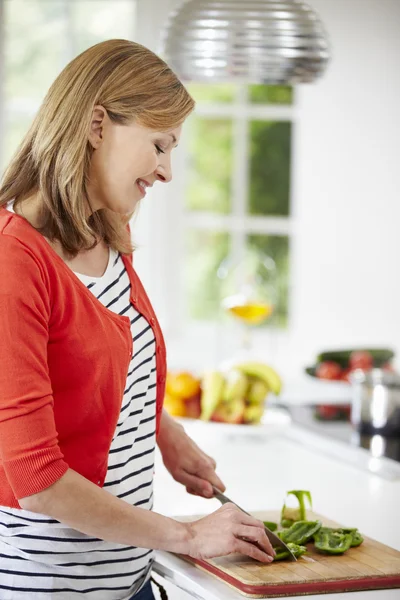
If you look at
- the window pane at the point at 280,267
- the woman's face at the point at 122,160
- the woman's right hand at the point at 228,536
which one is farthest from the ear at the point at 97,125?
the window pane at the point at 280,267

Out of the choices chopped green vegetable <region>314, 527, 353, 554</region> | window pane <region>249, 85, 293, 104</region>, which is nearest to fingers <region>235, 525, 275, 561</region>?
chopped green vegetable <region>314, 527, 353, 554</region>

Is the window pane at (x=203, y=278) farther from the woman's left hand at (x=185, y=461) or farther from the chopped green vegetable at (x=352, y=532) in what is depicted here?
the chopped green vegetable at (x=352, y=532)

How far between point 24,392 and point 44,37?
2.93m

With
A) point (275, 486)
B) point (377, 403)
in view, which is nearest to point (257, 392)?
point (377, 403)

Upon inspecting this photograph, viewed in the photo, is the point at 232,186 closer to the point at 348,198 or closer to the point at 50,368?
the point at 348,198

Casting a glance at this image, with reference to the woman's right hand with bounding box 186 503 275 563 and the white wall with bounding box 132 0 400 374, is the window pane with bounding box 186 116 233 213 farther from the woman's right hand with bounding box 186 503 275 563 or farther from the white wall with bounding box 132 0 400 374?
the woman's right hand with bounding box 186 503 275 563

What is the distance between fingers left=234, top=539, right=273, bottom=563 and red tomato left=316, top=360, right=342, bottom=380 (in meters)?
1.73

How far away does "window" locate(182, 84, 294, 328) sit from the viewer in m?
4.24

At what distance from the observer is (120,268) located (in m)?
1.49

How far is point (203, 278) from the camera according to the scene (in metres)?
6.53

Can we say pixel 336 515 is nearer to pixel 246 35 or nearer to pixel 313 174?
pixel 246 35

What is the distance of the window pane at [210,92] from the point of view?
→ 5012 millimetres

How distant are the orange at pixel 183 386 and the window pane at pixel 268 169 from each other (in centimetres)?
456

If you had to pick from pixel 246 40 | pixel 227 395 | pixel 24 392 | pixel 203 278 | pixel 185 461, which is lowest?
pixel 203 278
